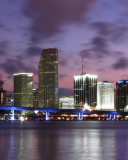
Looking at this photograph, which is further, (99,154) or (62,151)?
(62,151)

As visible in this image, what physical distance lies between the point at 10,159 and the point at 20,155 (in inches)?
156

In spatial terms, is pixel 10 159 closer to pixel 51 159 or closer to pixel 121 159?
pixel 51 159

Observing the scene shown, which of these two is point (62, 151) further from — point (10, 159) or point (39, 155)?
point (10, 159)

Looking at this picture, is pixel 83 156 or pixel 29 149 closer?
pixel 83 156

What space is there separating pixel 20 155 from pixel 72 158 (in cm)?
617

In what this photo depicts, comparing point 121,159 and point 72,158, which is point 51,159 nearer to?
point 72,158

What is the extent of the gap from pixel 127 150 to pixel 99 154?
5.98 meters

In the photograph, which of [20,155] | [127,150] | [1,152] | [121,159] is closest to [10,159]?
[20,155]

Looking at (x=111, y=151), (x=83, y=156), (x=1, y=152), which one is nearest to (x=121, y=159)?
(x=83, y=156)

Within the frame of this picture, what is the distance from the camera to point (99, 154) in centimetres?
5294

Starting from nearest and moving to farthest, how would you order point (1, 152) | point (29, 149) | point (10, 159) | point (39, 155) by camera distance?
point (10, 159) → point (39, 155) → point (1, 152) → point (29, 149)

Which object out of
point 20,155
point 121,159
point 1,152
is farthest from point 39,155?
point 121,159

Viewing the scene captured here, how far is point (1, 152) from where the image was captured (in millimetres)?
55219

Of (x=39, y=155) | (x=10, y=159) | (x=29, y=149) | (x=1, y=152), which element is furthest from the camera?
(x=29, y=149)
